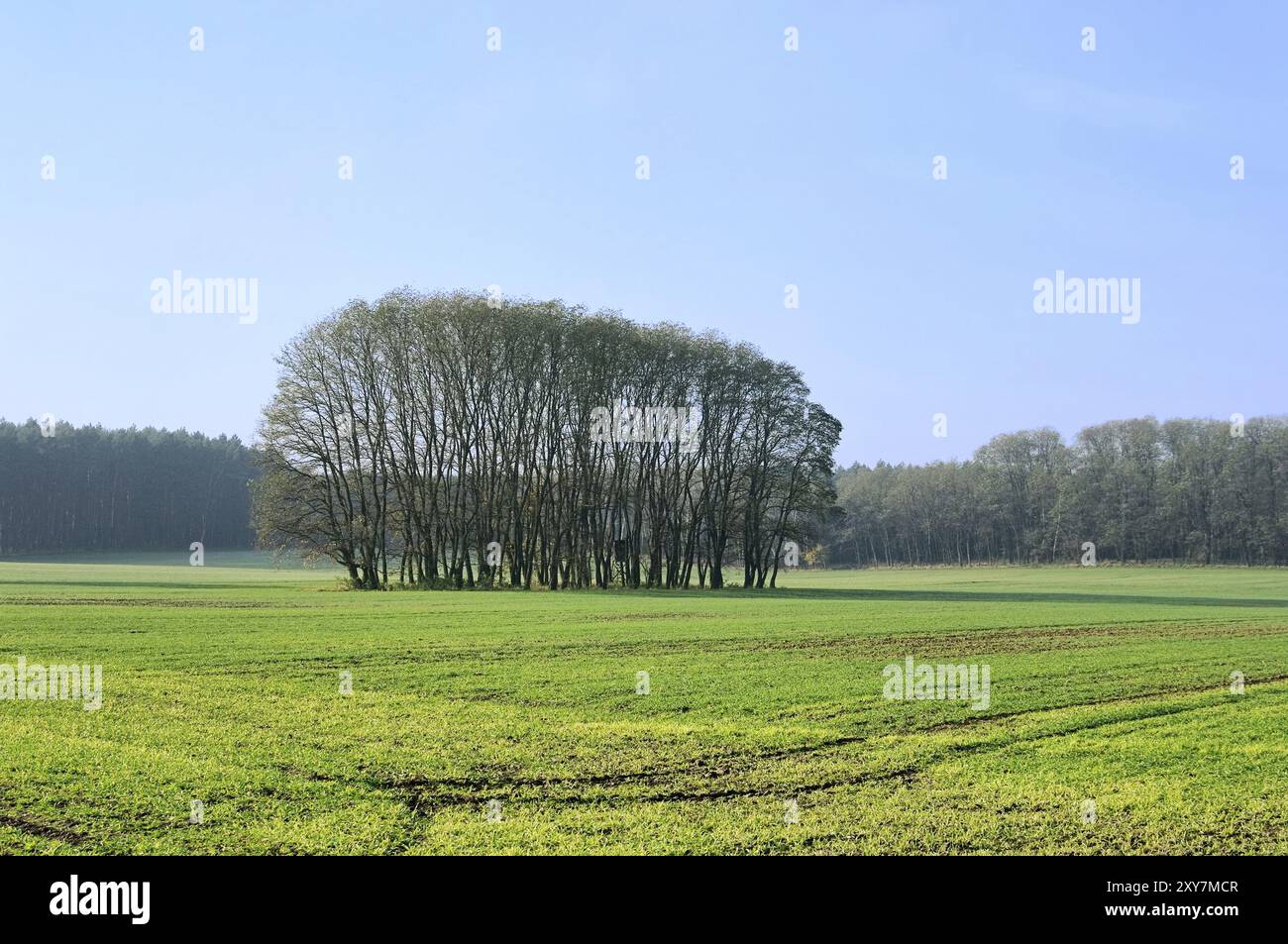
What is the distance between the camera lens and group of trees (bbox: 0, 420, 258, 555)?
14138 cm

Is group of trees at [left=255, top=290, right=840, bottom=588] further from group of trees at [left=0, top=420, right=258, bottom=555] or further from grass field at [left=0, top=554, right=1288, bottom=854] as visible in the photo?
group of trees at [left=0, top=420, right=258, bottom=555]

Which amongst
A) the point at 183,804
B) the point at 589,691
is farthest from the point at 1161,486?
the point at 183,804

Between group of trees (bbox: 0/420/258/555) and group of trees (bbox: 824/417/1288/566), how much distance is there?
92.0 meters

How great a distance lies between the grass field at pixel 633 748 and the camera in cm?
993

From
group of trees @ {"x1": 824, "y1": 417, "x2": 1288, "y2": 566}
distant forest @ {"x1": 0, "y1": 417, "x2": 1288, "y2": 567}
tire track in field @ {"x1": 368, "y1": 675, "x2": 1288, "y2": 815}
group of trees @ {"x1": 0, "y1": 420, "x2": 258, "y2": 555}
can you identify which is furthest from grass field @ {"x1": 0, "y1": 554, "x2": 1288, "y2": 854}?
group of trees @ {"x1": 0, "y1": 420, "x2": 258, "y2": 555}

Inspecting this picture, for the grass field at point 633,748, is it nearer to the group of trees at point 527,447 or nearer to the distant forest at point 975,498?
the group of trees at point 527,447

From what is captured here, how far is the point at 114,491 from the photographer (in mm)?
148125

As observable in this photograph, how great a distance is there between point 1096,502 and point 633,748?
138m

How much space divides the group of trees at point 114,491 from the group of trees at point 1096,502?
302 ft

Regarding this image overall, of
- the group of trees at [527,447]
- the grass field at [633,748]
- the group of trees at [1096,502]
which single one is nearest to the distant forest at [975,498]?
the group of trees at [1096,502]

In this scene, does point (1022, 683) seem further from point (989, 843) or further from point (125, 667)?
point (125, 667)

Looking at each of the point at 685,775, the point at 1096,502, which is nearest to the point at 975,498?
the point at 1096,502

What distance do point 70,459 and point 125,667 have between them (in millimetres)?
139105

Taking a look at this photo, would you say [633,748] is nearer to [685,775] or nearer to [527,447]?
[685,775]
